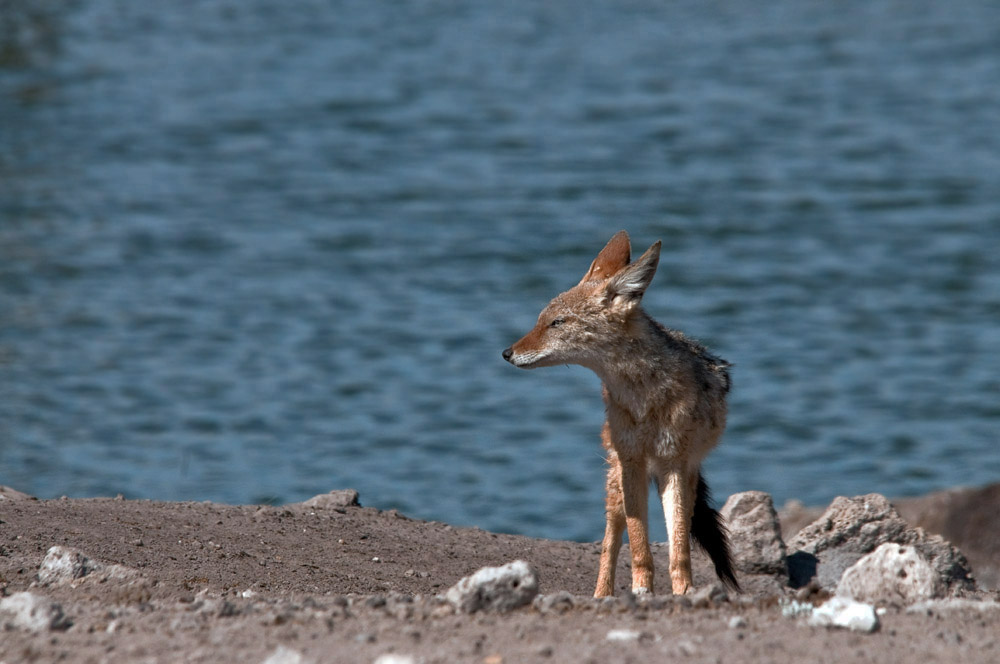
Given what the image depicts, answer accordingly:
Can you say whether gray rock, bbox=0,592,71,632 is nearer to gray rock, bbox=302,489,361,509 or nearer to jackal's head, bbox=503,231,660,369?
jackal's head, bbox=503,231,660,369

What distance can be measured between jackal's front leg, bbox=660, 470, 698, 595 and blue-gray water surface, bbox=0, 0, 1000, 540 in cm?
551

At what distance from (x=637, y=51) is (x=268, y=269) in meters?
12.1

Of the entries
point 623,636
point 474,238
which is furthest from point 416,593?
point 474,238

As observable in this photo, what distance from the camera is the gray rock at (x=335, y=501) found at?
365 inches

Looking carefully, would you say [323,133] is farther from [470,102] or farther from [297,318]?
[297,318]

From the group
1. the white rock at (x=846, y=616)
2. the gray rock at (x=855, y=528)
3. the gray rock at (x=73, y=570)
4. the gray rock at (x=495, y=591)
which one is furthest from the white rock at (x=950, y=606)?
the gray rock at (x=73, y=570)

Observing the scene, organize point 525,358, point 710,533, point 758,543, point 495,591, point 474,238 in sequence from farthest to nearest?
point 474,238 → point 758,543 → point 710,533 → point 525,358 → point 495,591

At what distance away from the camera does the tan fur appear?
7.33m

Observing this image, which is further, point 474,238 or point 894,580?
point 474,238

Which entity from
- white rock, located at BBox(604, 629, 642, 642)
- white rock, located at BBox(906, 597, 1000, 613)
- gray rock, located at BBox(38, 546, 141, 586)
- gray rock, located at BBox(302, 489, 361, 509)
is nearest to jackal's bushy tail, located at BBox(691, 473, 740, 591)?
white rock, located at BBox(906, 597, 1000, 613)

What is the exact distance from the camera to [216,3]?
Answer: 3469 centimetres

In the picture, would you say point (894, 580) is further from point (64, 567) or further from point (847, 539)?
point (64, 567)

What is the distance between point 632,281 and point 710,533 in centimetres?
165

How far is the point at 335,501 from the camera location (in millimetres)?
9375
